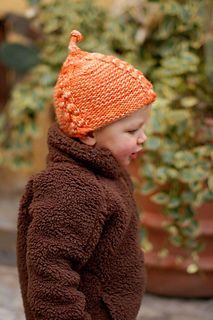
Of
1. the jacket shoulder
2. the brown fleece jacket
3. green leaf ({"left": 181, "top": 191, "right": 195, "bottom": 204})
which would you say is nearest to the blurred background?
green leaf ({"left": 181, "top": 191, "right": 195, "bottom": 204})

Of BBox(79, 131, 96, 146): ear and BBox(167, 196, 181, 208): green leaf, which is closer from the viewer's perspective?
BBox(79, 131, 96, 146): ear

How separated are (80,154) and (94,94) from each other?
0.15m

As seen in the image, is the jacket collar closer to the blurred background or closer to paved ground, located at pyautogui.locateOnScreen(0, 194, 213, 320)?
the blurred background

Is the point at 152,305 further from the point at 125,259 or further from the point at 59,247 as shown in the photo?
the point at 59,247

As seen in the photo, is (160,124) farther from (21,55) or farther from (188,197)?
(21,55)

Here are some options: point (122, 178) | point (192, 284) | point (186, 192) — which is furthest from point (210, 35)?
point (122, 178)

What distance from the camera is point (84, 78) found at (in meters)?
1.80

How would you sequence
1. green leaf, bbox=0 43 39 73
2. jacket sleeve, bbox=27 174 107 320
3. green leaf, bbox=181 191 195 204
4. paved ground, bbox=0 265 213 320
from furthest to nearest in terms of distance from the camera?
green leaf, bbox=0 43 39 73, paved ground, bbox=0 265 213 320, green leaf, bbox=181 191 195 204, jacket sleeve, bbox=27 174 107 320

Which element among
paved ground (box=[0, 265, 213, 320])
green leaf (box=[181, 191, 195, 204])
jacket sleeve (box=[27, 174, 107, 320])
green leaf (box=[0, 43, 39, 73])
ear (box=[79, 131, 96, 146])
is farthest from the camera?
green leaf (box=[0, 43, 39, 73])

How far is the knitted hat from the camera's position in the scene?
5.92 ft

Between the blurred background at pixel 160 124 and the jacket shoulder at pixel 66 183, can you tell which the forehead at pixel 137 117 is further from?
the blurred background at pixel 160 124

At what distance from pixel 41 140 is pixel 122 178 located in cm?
249

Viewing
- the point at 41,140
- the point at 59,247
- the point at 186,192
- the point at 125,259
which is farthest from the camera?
the point at 41,140

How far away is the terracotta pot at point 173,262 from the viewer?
323cm
